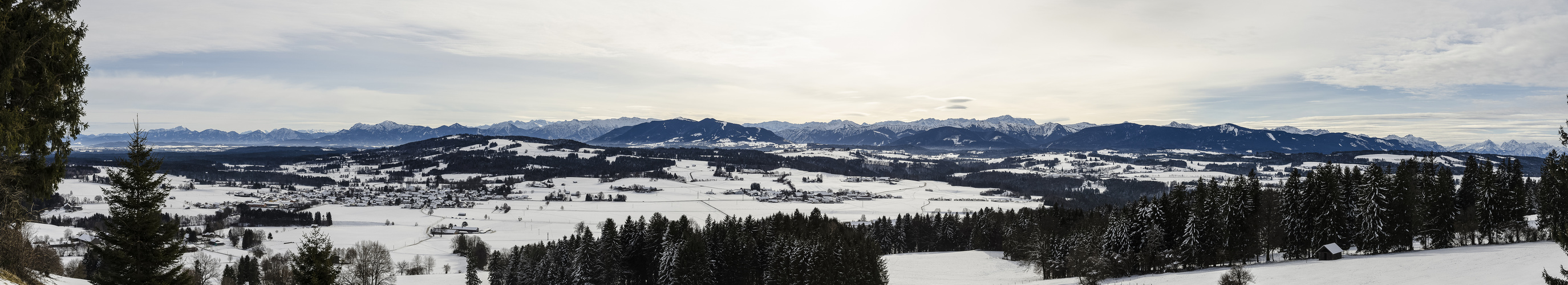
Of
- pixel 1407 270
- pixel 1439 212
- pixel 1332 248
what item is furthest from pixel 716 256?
pixel 1439 212

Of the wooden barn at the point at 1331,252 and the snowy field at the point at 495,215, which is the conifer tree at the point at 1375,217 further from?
the snowy field at the point at 495,215

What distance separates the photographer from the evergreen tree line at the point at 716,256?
46.3 meters

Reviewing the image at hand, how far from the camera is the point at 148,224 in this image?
1870 cm

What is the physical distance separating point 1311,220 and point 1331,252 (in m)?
5.06

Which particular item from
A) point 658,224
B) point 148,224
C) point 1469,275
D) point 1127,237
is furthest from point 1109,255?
point 148,224

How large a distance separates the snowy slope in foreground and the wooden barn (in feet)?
2.03

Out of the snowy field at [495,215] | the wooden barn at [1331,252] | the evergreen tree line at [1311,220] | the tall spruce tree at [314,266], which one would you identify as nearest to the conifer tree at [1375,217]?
the evergreen tree line at [1311,220]

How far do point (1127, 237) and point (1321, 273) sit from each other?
15297mm

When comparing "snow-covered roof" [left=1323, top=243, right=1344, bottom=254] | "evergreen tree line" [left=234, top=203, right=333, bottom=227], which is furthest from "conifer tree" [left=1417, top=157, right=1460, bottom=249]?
"evergreen tree line" [left=234, top=203, right=333, bottom=227]

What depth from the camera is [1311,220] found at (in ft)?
164

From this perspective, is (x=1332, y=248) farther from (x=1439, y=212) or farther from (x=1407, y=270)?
(x=1439, y=212)

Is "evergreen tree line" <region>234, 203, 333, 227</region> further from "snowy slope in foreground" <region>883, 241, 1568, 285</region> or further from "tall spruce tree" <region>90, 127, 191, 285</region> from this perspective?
"tall spruce tree" <region>90, 127, 191, 285</region>

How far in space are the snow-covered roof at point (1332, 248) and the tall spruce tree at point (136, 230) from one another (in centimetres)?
6354

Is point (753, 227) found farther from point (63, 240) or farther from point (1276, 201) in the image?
point (63, 240)
